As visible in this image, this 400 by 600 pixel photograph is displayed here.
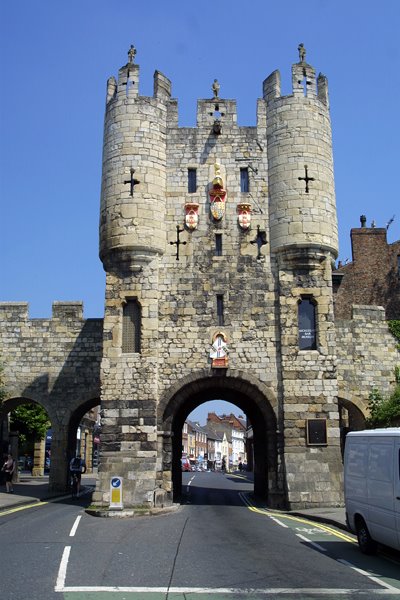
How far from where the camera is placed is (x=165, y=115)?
20.5 metres

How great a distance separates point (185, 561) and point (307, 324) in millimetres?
10905

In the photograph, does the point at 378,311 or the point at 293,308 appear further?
the point at 378,311

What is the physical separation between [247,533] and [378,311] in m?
13.6

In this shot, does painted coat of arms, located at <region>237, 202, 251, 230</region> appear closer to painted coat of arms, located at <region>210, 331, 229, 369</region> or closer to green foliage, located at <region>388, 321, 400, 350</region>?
painted coat of arms, located at <region>210, 331, 229, 369</region>

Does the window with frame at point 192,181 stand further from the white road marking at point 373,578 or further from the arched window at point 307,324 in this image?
the white road marking at point 373,578

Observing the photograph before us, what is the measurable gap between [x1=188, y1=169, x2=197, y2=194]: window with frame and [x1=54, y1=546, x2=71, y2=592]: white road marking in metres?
12.8

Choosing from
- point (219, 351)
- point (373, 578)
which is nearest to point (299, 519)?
point (219, 351)

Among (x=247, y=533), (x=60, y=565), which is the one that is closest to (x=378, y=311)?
(x=247, y=533)

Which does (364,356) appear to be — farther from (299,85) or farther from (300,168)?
(299,85)

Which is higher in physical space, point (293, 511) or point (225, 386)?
point (225, 386)

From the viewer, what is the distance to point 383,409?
22.1m

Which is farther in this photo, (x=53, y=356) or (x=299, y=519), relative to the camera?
(x=53, y=356)

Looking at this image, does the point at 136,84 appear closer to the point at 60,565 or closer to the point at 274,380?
the point at 274,380

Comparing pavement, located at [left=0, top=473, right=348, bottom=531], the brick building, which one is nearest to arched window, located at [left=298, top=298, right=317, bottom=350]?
pavement, located at [left=0, top=473, right=348, bottom=531]
